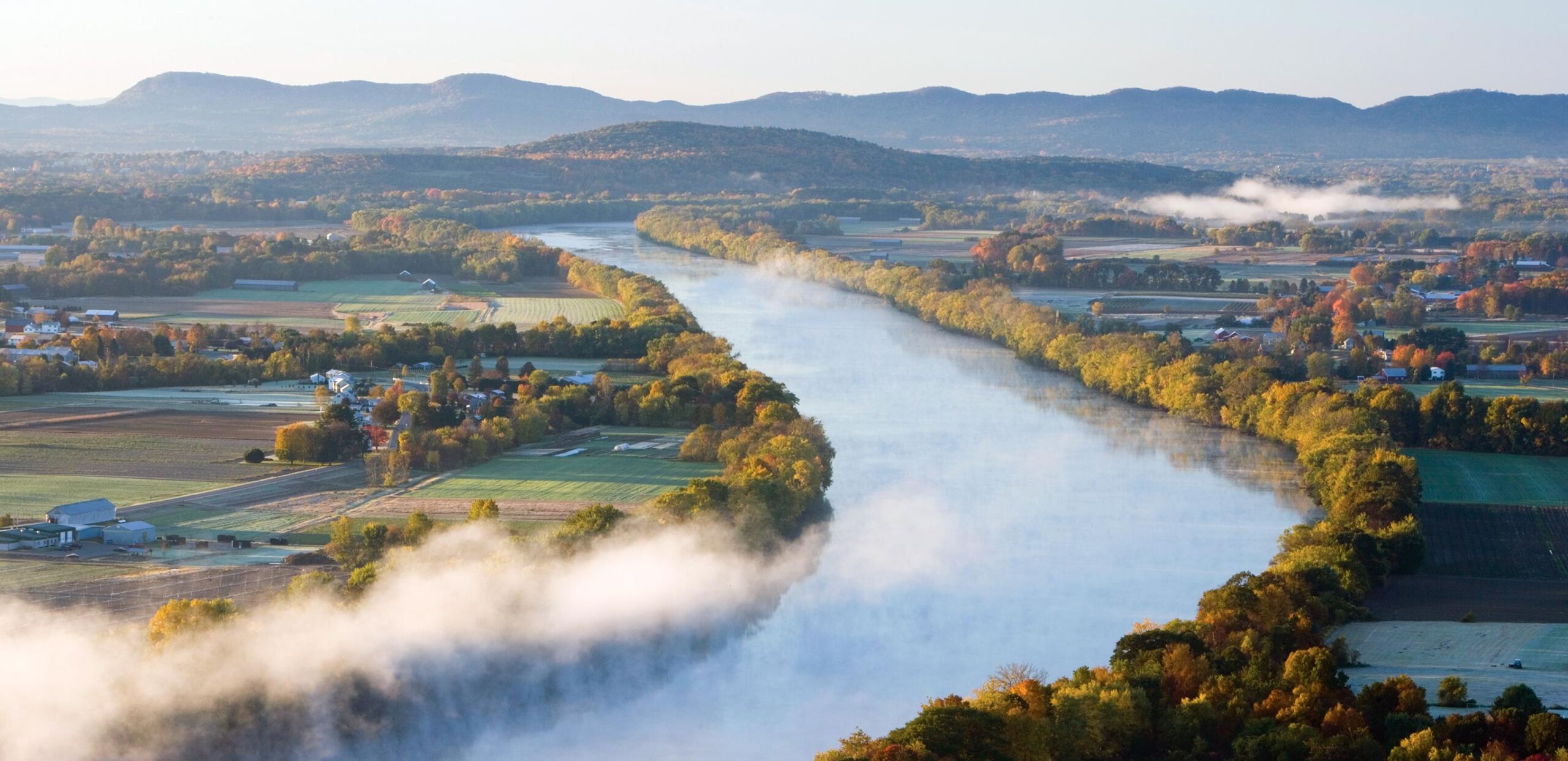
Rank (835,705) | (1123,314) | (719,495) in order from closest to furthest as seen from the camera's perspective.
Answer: (835,705), (719,495), (1123,314)

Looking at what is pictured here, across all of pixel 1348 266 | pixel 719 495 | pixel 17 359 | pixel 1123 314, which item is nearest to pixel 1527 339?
pixel 1123 314

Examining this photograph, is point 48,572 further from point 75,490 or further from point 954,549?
point 954,549

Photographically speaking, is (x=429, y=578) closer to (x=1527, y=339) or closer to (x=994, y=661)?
(x=994, y=661)

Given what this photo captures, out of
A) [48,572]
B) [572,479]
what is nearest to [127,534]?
[48,572]

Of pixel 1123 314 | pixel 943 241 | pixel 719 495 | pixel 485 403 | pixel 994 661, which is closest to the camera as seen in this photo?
pixel 994 661

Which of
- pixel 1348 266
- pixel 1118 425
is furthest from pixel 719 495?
pixel 1348 266

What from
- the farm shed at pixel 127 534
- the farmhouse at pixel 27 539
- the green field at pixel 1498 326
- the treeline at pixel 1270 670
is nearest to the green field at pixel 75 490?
the farmhouse at pixel 27 539

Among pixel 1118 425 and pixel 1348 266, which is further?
pixel 1348 266

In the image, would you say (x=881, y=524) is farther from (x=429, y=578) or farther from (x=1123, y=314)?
(x=1123, y=314)
